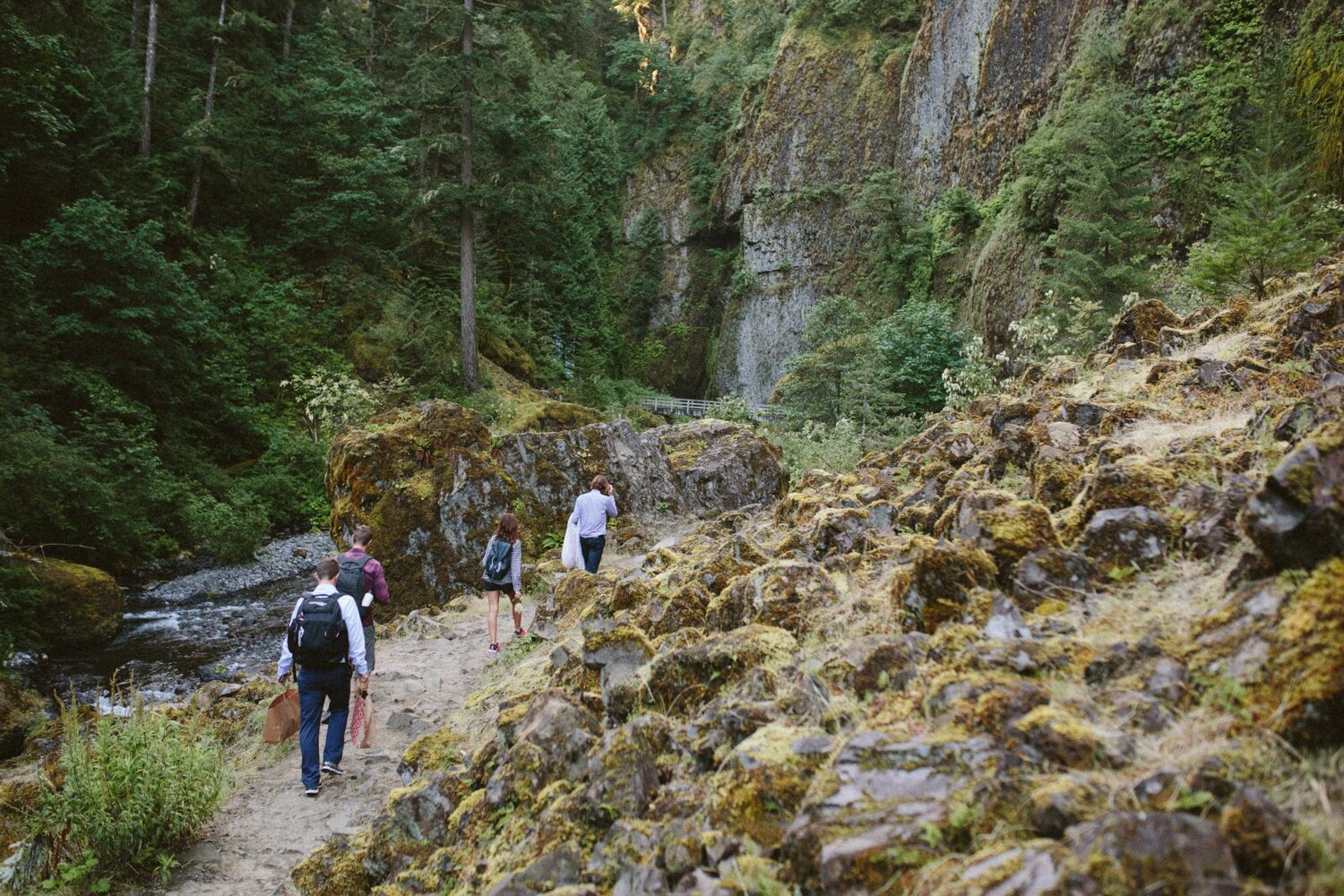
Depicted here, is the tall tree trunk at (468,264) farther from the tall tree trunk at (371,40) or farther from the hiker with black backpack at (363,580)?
A: the hiker with black backpack at (363,580)

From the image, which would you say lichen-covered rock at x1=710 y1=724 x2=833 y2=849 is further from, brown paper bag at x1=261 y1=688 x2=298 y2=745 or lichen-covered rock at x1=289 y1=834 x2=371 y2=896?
brown paper bag at x1=261 y1=688 x2=298 y2=745

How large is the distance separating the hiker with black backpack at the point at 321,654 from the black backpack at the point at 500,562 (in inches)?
81.9

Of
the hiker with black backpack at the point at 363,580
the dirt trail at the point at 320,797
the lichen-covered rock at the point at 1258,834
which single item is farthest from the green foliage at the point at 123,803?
the lichen-covered rock at the point at 1258,834

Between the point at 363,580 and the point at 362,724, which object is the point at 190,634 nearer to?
the point at 362,724

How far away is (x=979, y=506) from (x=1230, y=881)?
2.43 m

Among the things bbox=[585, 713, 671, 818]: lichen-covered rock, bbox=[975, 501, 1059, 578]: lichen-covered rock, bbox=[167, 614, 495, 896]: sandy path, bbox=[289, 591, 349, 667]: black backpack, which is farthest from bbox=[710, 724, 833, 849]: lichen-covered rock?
bbox=[289, 591, 349, 667]: black backpack

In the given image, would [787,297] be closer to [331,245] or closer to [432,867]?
[331,245]

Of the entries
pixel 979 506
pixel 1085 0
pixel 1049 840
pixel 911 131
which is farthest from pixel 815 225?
pixel 1049 840

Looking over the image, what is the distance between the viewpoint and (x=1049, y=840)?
5.71 feet

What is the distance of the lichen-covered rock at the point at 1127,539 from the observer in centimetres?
290

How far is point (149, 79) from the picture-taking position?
70.4ft

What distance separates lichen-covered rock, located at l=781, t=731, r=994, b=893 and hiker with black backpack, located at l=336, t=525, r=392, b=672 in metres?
4.80

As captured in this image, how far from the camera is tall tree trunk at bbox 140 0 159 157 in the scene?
20.9 m

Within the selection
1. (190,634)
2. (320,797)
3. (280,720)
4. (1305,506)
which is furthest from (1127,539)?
(190,634)
